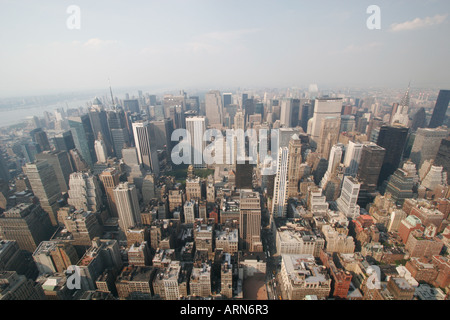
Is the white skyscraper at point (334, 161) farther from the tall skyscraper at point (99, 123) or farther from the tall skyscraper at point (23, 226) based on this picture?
the tall skyscraper at point (99, 123)

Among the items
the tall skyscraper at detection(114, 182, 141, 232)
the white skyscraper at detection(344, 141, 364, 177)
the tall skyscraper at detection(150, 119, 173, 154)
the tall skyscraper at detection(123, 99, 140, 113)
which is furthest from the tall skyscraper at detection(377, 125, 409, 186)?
the tall skyscraper at detection(123, 99, 140, 113)

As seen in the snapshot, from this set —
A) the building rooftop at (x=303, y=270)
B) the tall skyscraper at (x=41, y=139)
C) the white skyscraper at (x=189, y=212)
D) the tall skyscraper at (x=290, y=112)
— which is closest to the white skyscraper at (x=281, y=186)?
the building rooftop at (x=303, y=270)

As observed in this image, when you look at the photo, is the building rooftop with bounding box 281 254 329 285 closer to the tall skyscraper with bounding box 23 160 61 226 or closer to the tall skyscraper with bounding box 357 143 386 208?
the tall skyscraper with bounding box 357 143 386 208

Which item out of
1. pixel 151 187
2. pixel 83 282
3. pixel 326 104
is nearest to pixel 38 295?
pixel 83 282

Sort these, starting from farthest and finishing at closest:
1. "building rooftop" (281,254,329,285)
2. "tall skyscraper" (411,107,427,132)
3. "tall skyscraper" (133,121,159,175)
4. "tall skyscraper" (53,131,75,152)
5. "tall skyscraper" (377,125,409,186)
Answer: "tall skyscraper" (411,107,427,132) → "tall skyscraper" (53,131,75,152) → "tall skyscraper" (133,121,159,175) → "tall skyscraper" (377,125,409,186) → "building rooftop" (281,254,329,285)
